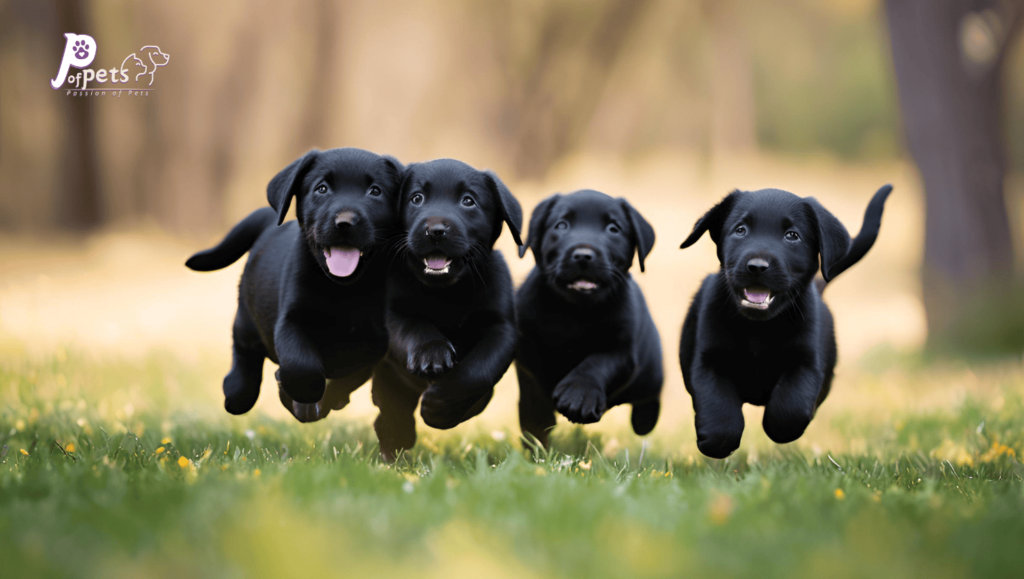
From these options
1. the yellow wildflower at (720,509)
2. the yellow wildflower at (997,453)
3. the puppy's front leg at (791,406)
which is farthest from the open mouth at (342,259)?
the yellow wildflower at (997,453)

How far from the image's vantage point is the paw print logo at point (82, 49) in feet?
24.3

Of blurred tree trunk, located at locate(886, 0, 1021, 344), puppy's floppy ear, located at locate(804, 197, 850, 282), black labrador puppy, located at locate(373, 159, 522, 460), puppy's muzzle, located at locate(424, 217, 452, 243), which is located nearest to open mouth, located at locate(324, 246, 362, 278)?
black labrador puppy, located at locate(373, 159, 522, 460)

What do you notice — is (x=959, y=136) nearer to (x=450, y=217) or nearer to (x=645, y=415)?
(x=645, y=415)

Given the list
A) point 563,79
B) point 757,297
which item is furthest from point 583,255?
point 563,79

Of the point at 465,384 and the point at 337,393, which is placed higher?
the point at 465,384

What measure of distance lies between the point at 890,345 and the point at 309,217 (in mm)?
7934

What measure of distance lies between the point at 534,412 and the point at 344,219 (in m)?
1.65

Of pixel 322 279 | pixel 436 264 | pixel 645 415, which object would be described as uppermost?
pixel 436 264

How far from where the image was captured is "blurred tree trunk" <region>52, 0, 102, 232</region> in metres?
13.6

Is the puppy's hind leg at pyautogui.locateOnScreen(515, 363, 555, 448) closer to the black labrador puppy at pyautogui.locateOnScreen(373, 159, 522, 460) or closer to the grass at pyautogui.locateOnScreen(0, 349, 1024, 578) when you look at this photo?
the grass at pyautogui.locateOnScreen(0, 349, 1024, 578)

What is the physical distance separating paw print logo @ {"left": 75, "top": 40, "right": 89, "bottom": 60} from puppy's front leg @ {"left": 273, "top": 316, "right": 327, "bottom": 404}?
5099 mm

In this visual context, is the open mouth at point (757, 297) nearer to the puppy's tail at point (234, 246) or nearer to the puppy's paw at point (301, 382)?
the puppy's paw at point (301, 382)

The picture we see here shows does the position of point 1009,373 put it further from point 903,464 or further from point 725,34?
point 725,34

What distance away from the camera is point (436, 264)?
3.68 metres
